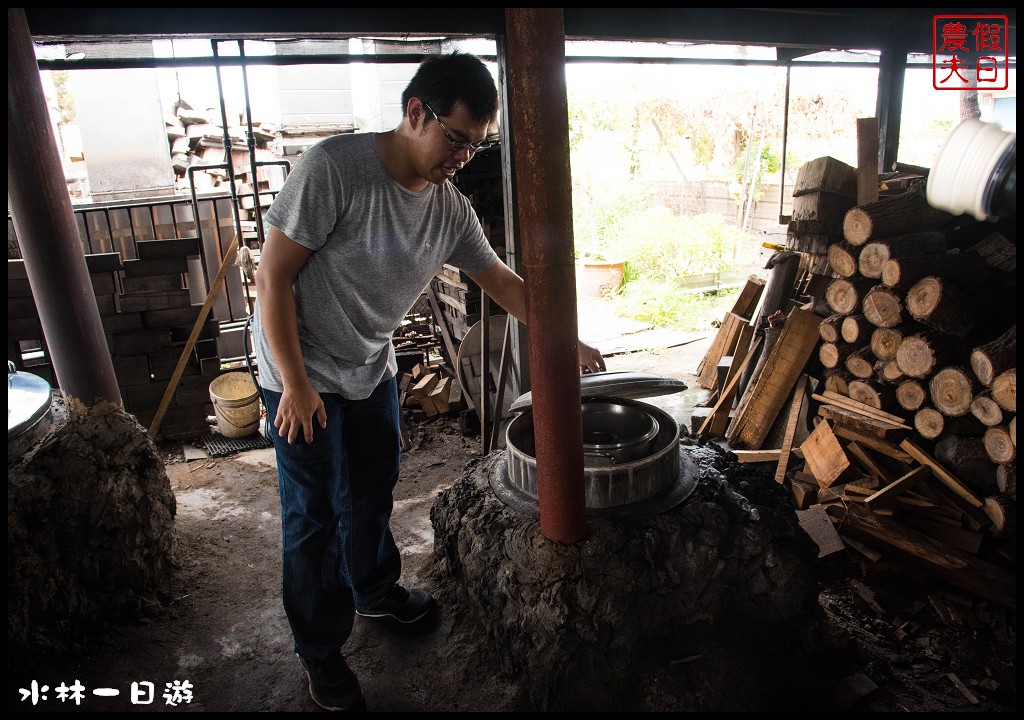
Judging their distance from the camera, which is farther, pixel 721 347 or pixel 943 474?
pixel 721 347

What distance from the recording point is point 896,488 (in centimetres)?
367

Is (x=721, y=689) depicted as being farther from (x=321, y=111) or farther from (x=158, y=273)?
(x=321, y=111)

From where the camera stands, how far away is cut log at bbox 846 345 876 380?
421cm

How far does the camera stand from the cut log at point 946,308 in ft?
12.1

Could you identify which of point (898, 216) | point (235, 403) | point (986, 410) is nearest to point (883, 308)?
point (898, 216)

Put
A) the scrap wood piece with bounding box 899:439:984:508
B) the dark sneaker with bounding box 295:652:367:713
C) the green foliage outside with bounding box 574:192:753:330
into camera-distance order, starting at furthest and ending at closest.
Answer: the green foliage outside with bounding box 574:192:753:330, the scrap wood piece with bounding box 899:439:984:508, the dark sneaker with bounding box 295:652:367:713

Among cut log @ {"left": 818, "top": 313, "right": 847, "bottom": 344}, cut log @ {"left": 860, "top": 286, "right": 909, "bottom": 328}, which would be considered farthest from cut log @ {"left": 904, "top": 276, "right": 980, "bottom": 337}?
cut log @ {"left": 818, "top": 313, "right": 847, "bottom": 344}

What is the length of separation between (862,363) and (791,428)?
702 mm

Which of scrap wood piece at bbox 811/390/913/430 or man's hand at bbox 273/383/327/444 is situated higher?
man's hand at bbox 273/383/327/444

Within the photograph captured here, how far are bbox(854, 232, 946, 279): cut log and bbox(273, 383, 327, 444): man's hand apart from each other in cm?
381

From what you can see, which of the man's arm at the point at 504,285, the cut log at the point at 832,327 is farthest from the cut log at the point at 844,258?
the man's arm at the point at 504,285

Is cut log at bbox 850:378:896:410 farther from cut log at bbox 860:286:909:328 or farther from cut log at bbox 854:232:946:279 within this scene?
cut log at bbox 854:232:946:279

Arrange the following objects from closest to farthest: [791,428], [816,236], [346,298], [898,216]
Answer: [346,298] → [898,216] → [791,428] → [816,236]

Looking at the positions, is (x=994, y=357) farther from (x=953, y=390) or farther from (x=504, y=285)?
(x=504, y=285)
